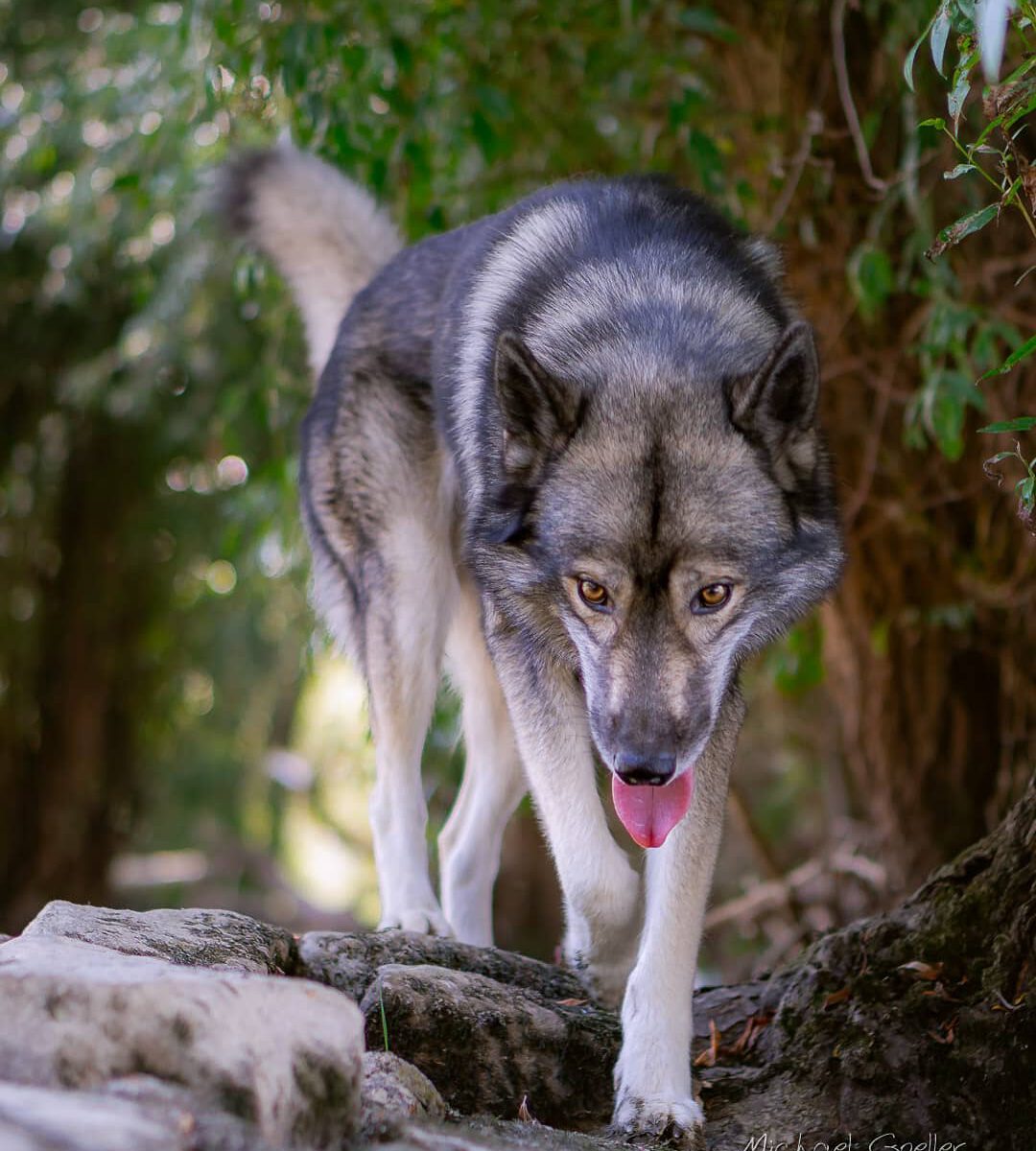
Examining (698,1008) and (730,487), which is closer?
(730,487)

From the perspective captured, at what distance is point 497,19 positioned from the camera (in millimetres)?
5574

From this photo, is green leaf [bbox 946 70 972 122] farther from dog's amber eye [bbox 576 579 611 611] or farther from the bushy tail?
the bushy tail

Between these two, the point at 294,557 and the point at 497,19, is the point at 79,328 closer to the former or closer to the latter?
the point at 294,557

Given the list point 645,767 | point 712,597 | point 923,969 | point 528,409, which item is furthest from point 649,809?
point 528,409

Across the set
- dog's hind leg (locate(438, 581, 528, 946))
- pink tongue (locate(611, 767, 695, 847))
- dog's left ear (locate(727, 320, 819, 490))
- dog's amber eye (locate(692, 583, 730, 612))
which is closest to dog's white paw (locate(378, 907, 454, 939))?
dog's hind leg (locate(438, 581, 528, 946))

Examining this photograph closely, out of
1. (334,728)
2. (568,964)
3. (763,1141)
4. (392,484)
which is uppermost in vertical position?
(392,484)

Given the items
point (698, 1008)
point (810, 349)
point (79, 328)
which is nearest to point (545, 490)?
point (810, 349)

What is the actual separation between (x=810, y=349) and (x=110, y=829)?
8.05 m

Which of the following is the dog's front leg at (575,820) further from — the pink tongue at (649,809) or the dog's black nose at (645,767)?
the dog's black nose at (645,767)

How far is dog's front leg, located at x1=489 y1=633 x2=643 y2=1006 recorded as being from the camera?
328 cm

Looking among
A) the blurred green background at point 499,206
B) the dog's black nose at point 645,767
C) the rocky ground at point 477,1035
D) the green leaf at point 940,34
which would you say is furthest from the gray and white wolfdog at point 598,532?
→ the blurred green background at point 499,206

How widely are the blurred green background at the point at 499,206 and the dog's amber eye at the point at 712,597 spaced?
101cm

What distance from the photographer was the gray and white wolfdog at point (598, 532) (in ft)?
9.90

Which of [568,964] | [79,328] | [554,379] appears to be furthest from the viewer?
[79,328]
